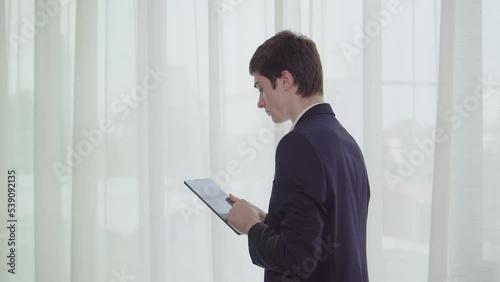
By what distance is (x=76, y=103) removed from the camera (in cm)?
194

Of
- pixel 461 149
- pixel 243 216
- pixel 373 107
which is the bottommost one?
pixel 243 216

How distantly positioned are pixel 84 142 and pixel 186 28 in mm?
531

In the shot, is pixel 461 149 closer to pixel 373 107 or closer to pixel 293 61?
pixel 373 107

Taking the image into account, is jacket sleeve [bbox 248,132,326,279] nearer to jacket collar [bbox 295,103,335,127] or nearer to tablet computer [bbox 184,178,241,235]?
jacket collar [bbox 295,103,335,127]

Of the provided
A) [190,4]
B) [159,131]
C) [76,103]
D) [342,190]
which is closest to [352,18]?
[190,4]

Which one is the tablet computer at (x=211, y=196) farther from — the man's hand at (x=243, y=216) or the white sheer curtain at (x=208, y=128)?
the white sheer curtain at (x=208, y=128)

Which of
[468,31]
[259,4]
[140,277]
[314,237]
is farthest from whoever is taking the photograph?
[140,277]

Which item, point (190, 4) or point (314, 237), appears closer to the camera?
point (314, 237)

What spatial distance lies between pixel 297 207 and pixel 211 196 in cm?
31

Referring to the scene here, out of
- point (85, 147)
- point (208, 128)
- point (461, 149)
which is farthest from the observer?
point (85, 147)

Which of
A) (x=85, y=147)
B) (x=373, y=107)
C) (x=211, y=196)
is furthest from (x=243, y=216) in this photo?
(x=85, y=147)

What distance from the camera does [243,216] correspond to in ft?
3.44

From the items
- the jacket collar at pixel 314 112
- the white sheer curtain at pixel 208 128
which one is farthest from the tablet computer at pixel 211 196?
the white sheer curtain at pixel 208 128

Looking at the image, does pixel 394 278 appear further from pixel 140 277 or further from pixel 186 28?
pixel 186 28
